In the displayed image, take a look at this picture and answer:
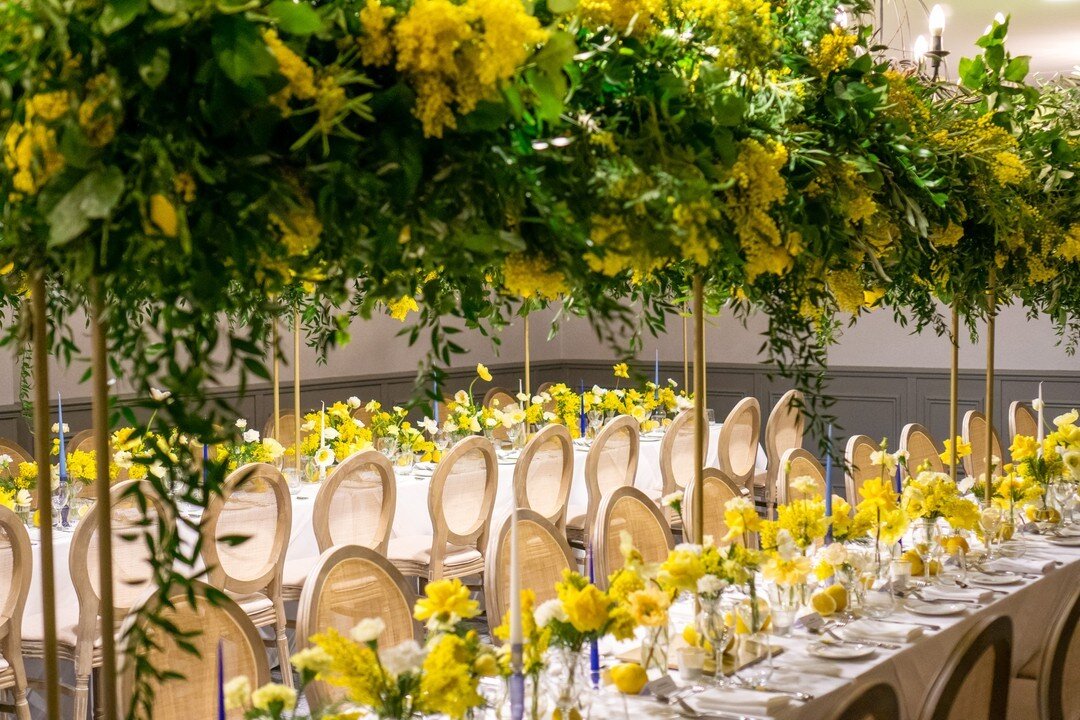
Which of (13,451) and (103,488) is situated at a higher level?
(103,488)

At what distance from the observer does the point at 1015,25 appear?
695cm

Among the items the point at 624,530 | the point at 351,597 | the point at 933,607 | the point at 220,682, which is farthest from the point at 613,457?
the point at 220,682

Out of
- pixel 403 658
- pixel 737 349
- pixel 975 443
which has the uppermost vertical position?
pixel 737 349

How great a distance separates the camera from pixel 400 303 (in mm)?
2342

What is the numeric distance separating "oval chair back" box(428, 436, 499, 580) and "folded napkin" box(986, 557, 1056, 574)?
6.96 ft

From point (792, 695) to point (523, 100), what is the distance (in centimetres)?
156

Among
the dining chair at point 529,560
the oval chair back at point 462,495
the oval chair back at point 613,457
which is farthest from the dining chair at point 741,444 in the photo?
the dining chair at point 529,560

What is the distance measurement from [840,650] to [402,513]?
2.96 metres

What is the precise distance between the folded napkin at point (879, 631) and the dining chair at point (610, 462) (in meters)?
2.80

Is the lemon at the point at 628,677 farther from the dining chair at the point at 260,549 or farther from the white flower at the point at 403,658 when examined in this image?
the dining chair at the point at 260,549

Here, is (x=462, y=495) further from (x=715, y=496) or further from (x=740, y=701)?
(x=740, y=701)

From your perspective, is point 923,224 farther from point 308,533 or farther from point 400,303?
point 308,533

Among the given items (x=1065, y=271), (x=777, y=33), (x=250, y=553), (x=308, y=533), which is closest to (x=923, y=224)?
(x=777, y=33)

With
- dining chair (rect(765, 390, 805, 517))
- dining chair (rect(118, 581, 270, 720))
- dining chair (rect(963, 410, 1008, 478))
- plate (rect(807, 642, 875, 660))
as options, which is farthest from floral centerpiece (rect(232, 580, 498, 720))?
dining chair (rect(963, 410, 1008, 478))
